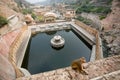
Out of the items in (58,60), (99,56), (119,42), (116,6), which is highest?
(116,6)

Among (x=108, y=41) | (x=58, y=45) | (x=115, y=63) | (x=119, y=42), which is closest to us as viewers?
(x=115, y=63)

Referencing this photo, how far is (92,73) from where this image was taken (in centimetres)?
583

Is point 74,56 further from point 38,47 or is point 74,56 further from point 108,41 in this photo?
point 38,47

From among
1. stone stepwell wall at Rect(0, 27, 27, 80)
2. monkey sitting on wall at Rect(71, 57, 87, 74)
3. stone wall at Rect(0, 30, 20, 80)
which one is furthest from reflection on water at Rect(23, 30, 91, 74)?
monkey sitting on wall at Rect(71, 57, 87, 74)

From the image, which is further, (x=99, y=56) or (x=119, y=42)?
(x=119, y=42)

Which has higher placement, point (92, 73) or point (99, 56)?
point (92, 73)

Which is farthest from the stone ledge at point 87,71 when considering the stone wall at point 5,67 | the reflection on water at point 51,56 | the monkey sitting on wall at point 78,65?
the reflection on water at point 51,56

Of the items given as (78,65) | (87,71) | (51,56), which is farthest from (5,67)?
(51,56)

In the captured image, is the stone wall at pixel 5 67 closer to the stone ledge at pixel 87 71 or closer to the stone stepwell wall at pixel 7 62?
the stone stepwell wall at pixel 7 62

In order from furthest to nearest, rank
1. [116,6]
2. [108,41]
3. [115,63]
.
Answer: [116,6] → [108,41] → [115,63]

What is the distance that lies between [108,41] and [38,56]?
8623 millimetres

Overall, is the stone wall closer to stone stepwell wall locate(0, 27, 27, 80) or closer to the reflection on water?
stone stepwell wall locate(0, 27, 27, 80)

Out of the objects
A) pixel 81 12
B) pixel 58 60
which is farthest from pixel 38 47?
pixel 81 12

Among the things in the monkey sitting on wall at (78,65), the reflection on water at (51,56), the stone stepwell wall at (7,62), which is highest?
the monkey sitting on wall at (78,65)
